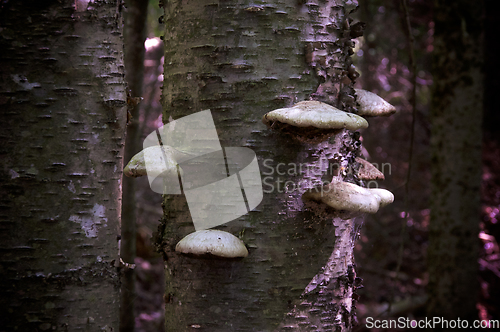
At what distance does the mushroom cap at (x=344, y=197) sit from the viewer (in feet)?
4.50

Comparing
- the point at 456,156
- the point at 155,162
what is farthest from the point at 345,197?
the point at 456,156

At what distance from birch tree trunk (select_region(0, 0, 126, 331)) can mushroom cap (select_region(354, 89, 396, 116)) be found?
117 centimetres

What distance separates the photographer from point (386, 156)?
8.35 m

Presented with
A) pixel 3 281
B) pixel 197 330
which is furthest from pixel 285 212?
pixel 3 281

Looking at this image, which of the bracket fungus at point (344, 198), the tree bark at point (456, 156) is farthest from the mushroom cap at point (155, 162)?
the tree bark at point (456, 156)

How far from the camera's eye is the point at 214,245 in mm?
1323

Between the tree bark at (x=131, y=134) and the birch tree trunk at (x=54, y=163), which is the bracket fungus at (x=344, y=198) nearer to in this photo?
the birch tree trunk at (x=54, y=163)

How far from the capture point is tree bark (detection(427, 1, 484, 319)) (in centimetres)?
482

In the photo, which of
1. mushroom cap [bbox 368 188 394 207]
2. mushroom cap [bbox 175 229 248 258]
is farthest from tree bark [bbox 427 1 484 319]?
mushroom cap [bbox 175 229 248 258]

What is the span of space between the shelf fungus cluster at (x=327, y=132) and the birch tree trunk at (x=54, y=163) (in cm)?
74

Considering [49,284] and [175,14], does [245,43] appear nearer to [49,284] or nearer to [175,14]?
[175,14]

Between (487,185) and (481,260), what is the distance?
4.74 ft

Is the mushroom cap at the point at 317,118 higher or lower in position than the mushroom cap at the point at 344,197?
higher

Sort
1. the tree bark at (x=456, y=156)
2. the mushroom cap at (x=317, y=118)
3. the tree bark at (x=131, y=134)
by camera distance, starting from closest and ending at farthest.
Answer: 1. the mushroom cap at (x=317, y=118)
2. the tree bark at (x=131, y=134)
3. the tree bark at (x=456, y=156)
